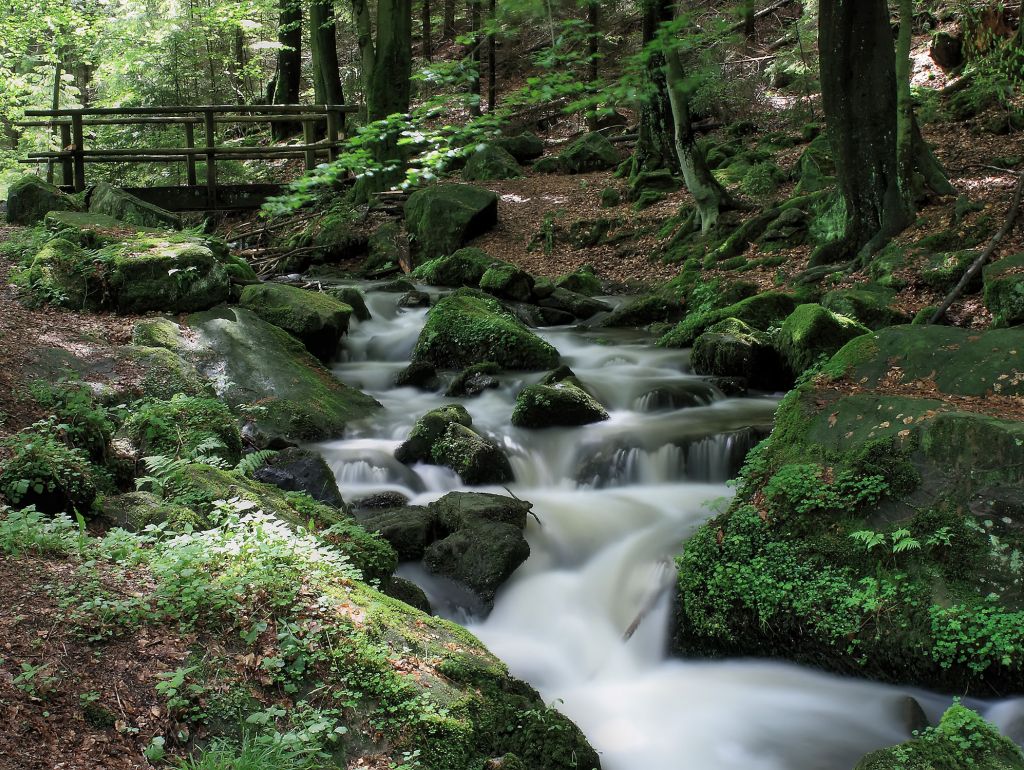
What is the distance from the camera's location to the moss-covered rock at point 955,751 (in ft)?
11.7

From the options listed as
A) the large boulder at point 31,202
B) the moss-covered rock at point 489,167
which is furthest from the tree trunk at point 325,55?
the large boulder at point 31,202

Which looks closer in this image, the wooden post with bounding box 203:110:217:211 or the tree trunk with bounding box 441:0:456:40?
the wooden post with bounding box 203:110:217:211

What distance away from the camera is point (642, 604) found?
5.85 m

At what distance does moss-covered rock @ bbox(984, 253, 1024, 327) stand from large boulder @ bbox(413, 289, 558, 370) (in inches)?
184

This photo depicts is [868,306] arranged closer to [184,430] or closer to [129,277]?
[184,430]

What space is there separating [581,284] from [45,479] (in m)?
10.2

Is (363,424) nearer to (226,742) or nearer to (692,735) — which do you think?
(692,735)

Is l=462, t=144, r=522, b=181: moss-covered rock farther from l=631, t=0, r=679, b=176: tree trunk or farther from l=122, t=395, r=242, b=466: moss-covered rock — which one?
l=122, t=395, r=242, b=466: moss-covered rock

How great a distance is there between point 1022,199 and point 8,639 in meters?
10.9

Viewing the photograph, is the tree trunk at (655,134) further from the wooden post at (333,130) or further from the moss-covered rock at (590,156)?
the wooden post at (333,130)

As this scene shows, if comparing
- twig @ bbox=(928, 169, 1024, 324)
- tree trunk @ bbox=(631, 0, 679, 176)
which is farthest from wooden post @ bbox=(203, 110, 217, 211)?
twig @ bbox=(928, 169, 1024, 324)

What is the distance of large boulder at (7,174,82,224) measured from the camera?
12133mm

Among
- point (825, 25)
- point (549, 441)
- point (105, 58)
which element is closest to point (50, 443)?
point (549, 441)

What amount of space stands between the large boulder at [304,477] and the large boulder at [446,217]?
9.43m
